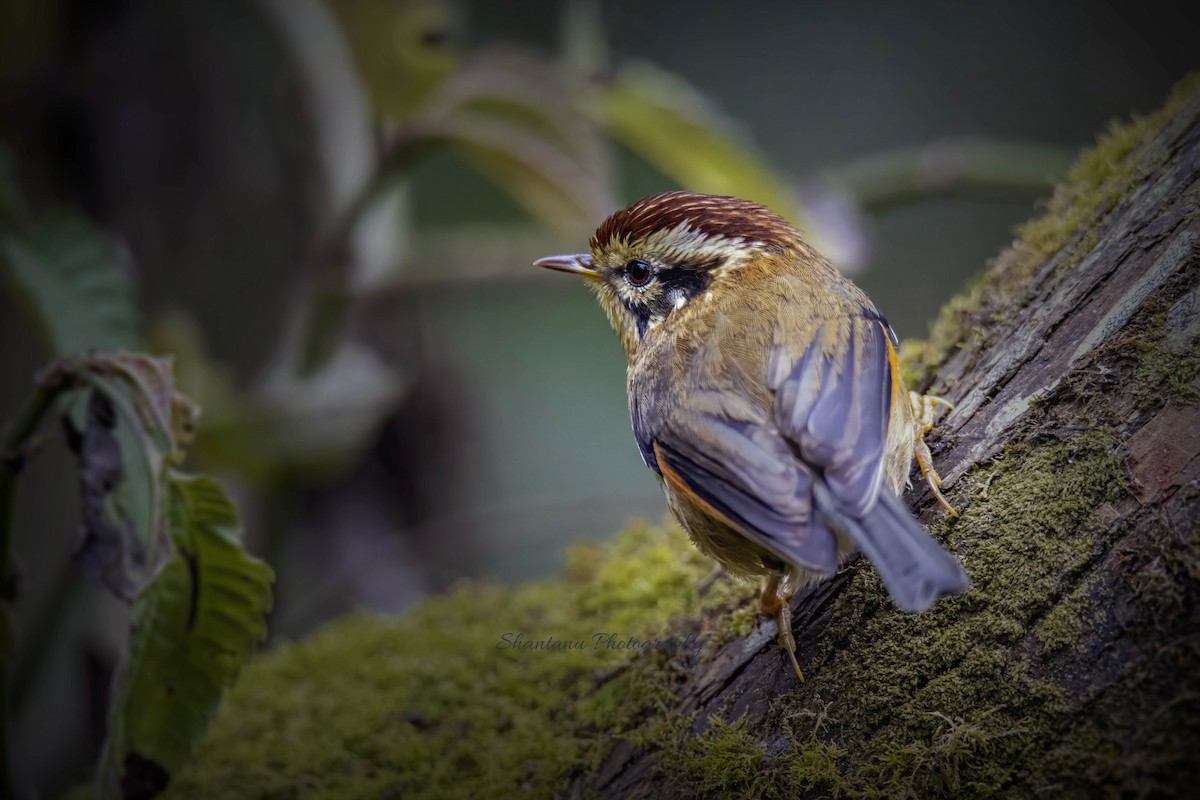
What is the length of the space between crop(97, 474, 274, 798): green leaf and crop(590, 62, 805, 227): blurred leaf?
2.29 metres

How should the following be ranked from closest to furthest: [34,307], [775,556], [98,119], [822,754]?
[822,754] → [775,556] → [34,307] → [98,119]

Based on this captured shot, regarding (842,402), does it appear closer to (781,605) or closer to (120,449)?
(781,605)

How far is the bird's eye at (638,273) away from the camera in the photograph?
2.72 metres

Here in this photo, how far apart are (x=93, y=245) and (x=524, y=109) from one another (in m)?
1.72

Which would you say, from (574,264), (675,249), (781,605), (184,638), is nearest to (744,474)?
(781,605)

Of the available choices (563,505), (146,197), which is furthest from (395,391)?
(146,197)

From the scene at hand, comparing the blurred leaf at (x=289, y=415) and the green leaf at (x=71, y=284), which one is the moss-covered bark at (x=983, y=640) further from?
the green leaf at (x=71, y=284)

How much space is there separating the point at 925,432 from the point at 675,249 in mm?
900

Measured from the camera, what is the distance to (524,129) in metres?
3.73

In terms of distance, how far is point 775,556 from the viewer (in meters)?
2.10

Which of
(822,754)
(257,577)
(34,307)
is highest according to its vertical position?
(34,307)

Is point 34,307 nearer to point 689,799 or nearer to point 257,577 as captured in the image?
point 257,577

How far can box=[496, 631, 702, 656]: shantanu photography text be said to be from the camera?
95.0 inches

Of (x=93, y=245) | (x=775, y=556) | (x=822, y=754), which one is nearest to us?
(x=822, y=754)
